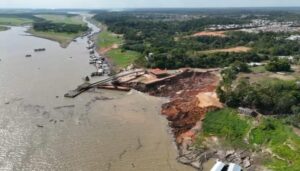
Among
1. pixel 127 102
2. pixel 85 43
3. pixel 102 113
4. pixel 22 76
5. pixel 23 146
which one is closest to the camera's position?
pixel 23 146

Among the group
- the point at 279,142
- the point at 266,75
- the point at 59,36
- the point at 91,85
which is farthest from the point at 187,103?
the point at 59,36

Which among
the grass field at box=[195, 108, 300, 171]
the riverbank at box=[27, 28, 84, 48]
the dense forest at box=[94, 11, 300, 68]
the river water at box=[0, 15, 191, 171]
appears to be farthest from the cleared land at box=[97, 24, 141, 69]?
the grass field at box=[195, 108, 300, 171]

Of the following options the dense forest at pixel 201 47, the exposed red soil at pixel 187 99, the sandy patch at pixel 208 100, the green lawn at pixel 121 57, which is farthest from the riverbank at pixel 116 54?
the sandy patch at pixel 208 100

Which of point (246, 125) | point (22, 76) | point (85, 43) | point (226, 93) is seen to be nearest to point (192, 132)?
point (246, 125)

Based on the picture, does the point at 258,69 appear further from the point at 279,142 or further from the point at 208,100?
the point at 279,142

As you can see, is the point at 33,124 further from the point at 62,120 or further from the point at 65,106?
the point at 65,106

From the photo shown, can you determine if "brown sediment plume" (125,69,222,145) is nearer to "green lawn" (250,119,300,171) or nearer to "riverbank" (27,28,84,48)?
"green lawn" (250,119,300,171)

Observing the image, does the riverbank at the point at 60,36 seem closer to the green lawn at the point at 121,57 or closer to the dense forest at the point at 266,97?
the green lawn at the point at 121,57
